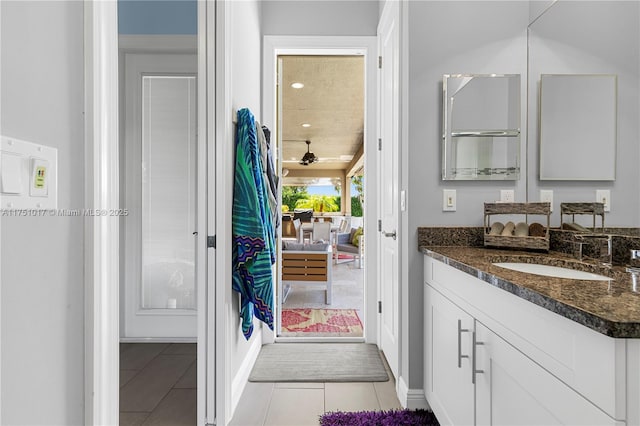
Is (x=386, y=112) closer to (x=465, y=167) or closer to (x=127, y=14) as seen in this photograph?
(x=465, y=167)

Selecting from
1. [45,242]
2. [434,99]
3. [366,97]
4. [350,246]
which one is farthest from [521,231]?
[350,246]

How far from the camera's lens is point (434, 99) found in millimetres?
1935

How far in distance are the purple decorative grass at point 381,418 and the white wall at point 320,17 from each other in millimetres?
2692

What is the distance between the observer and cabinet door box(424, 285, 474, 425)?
1.32 metres

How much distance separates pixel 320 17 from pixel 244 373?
2.70 m

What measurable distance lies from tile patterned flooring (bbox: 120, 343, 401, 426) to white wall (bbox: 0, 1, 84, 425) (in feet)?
4.37

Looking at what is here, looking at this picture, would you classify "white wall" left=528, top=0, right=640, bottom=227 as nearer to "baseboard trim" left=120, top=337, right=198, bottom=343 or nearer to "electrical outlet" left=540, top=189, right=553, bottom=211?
"electrical outlet" left=540, top=189, right=553, bottom=211

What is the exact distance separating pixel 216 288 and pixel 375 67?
7.06ft

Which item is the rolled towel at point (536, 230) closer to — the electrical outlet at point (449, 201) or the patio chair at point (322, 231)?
the electrical outlet at point (449, 201)

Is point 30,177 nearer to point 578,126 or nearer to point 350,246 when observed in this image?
point 578,126

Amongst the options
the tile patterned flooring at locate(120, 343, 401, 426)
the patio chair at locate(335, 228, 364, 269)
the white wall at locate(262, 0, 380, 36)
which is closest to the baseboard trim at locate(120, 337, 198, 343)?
the tile patterned flooring at locate(120, 343, 401, 426)

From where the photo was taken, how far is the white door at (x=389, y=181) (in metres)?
2.17

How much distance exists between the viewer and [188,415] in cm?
186

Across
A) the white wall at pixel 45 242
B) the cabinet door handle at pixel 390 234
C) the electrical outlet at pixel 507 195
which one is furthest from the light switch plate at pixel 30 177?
the electrical outlet at pixel 507 195
